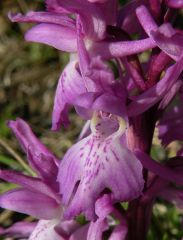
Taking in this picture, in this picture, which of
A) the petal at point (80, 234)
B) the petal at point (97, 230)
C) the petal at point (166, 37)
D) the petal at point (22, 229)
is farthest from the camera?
the petal at point (22, 229)

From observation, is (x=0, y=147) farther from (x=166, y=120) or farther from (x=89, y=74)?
(x=89, y=74)

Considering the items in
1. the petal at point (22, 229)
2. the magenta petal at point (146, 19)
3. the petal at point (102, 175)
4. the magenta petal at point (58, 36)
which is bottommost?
the petal at point (22, 229)

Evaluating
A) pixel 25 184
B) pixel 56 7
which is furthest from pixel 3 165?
pixel 56 7

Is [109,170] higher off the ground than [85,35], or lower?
lower

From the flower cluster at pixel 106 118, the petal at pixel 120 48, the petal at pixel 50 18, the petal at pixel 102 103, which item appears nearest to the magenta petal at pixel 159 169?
the flower cluster at pixel 106 118

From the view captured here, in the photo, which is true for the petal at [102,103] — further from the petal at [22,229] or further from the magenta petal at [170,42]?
the petal at [22,229]

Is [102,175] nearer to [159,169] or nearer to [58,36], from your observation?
[159,169]
